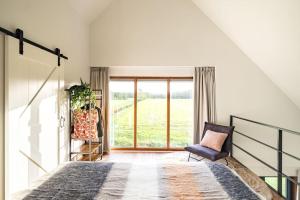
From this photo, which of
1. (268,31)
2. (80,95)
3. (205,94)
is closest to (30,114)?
(80,95)

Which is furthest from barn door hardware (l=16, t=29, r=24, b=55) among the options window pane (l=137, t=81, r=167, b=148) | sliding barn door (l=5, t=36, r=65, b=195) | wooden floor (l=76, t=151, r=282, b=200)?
window pane (l=137, t=81, r=167, b=148)

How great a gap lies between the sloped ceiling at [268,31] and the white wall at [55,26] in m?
2.35

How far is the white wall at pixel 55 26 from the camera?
6.56 ft

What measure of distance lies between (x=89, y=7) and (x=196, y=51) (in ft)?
7.12

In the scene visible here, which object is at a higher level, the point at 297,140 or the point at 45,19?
the point at 45,19

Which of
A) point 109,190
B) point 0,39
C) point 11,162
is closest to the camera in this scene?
point 109,190

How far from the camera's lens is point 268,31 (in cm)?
322

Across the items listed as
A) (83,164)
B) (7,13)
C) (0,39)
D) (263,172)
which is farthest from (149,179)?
(263,172)

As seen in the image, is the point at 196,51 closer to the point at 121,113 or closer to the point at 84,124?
the point at 121,113

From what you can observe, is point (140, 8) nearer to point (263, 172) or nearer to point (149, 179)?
point (149, 179)

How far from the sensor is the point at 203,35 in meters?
4.41

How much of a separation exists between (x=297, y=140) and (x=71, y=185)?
4.58m

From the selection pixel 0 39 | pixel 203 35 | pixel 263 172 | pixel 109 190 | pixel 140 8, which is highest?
pixel 140 8

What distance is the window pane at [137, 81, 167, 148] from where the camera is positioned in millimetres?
4887
